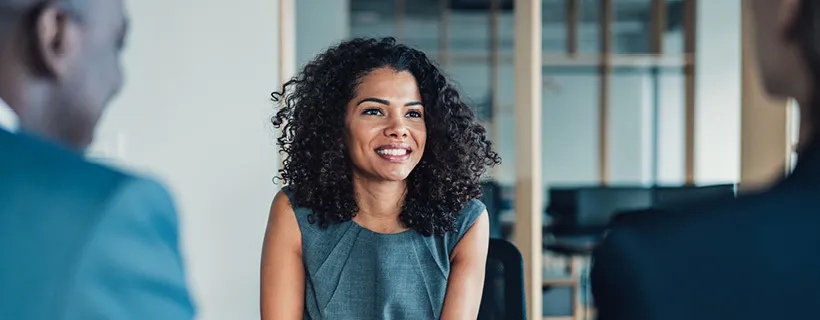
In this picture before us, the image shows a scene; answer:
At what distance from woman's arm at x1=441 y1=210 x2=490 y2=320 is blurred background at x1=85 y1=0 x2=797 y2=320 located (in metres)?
0.37

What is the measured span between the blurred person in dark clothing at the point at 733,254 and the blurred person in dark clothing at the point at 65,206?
33 centimetres

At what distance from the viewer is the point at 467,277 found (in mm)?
1619

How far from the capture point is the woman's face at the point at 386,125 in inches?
64.3

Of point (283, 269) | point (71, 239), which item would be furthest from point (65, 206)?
point (283, 269)

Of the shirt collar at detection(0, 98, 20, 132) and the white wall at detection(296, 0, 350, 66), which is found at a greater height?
the white wall at detection(296, 0, 350, 66)

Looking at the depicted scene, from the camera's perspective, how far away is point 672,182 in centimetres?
682

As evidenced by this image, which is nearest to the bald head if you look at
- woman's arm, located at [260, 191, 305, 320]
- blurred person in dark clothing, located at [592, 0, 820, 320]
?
blurred person in dark clothing, located at [592, 0, 820, 320]

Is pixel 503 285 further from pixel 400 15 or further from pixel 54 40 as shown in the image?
pixel 400 15

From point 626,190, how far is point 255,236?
10.3ft

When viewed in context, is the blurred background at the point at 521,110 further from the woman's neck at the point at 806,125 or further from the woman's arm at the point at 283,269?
the woman's arm at the point at 283,269

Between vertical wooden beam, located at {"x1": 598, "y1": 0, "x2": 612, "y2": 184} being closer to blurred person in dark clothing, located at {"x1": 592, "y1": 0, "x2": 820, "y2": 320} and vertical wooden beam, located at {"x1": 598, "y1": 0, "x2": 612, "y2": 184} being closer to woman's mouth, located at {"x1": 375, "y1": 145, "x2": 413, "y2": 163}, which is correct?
woman's mouth, located at {"x1": 375, "y1": 145, "x2": 413, "y2": 163}

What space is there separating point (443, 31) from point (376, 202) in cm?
596

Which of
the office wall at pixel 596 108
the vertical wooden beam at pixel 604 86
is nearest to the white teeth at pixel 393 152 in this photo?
the office wall at pixel 596 108

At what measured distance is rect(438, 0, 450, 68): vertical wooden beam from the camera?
24.5 feet
